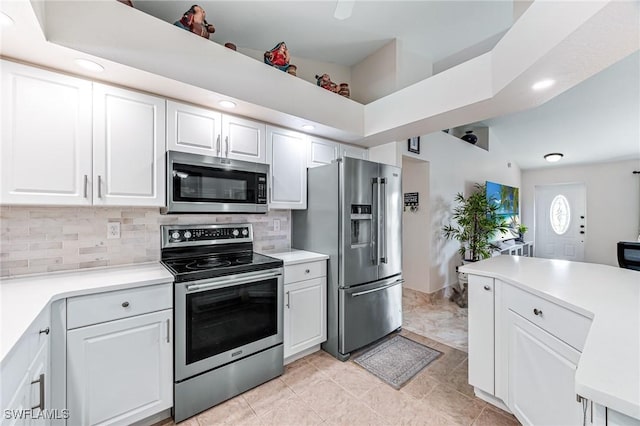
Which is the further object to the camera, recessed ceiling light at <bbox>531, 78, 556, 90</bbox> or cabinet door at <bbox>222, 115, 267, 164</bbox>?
cabinet door at <bbox>222, 115, 267, 164</bbox>

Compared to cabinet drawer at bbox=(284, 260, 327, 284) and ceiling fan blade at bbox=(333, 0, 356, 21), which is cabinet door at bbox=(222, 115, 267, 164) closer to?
cabinet drawer at bbox=(284, 260, 327, 284)

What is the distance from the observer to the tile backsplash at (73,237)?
1.65 metres

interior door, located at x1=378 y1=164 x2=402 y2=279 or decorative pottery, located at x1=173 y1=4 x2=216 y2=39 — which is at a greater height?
decorative pottery, located at x1=173 y1=4 x2=216 y2=39

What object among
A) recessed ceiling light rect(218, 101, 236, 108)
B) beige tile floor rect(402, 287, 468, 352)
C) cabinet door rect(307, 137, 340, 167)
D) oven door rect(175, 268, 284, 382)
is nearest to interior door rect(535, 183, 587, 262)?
beige tile floor rect(402, 287, 468, 352)

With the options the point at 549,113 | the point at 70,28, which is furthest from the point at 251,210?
Answer: the point at 549,113

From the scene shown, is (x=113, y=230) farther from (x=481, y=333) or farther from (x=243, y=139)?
(x=481, y=333)

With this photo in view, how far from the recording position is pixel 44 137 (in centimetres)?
153

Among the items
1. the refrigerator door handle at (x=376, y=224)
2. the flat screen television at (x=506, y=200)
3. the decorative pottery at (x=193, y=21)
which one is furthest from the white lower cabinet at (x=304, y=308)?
the flat screen television at (x=506, y=200)

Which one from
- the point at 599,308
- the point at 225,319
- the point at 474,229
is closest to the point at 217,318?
the point at 225,319

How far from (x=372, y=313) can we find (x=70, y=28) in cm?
299

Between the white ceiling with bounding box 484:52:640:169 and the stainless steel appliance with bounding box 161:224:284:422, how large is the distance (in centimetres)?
502

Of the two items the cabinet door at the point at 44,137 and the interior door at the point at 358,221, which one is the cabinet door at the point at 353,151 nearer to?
the interior door at the point at 358,221

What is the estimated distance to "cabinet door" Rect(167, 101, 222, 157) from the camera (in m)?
1.96

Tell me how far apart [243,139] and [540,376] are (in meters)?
2.54
